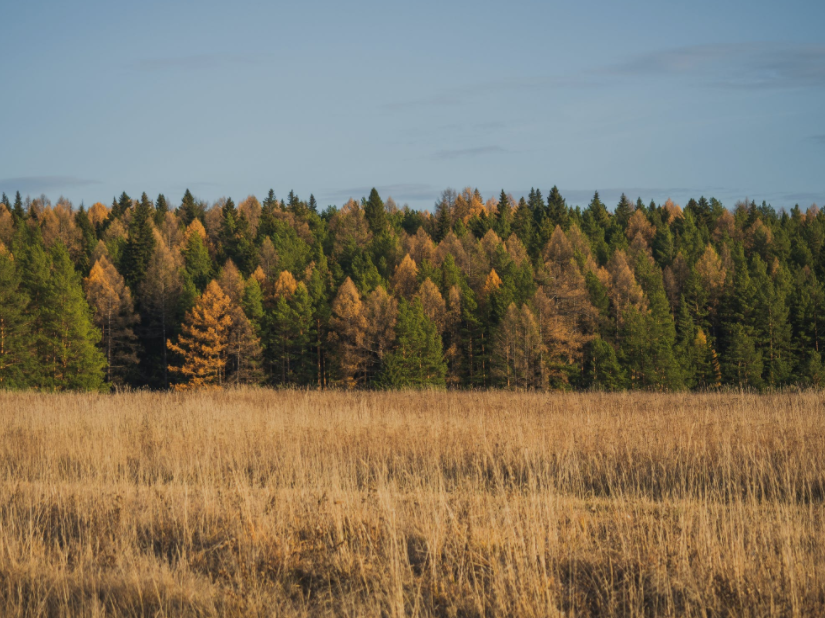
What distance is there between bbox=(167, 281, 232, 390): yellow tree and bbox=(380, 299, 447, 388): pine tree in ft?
43.6

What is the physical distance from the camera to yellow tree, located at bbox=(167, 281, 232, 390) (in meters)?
51.1

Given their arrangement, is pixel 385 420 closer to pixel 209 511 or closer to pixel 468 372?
pixel 209 511

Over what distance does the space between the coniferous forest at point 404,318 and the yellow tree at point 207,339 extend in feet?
0.57

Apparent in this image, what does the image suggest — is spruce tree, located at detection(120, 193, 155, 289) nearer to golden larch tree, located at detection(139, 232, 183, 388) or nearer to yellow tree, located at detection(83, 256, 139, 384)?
golden larch tree, located at detection(139, 232, 183, 388)

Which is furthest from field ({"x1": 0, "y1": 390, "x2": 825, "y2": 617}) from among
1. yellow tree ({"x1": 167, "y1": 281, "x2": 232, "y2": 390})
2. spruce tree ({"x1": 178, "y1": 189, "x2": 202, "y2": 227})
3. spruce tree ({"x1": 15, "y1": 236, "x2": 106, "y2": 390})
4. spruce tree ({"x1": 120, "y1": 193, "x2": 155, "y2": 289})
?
spruce tree ({"x1": 178, "y1": 189, "x2": 202, "y2": 227})

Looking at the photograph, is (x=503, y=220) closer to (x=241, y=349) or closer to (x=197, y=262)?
(x=197, y=262)

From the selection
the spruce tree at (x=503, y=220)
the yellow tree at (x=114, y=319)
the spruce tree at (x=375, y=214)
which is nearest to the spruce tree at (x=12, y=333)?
the yellow tree at (x=114, y=319)

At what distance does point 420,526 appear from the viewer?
19.4ft

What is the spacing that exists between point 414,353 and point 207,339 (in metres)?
16.4

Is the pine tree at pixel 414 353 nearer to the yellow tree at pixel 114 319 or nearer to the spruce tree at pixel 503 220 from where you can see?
the yellow tree at pixel 114 319

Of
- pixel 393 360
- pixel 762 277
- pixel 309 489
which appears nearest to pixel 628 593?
pixel 309 489

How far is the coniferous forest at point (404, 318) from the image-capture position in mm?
48375

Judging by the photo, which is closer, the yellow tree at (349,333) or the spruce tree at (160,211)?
the yellow tree at (349,333)

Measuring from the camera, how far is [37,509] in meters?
6.86
